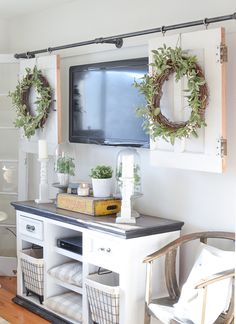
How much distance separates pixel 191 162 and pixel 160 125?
0.30 meters

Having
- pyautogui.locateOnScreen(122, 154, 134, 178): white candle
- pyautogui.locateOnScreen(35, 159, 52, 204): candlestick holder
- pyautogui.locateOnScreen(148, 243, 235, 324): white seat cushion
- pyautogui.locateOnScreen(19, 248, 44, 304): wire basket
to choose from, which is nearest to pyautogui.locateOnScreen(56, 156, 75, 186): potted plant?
pyautogui.locateOnScreen(35, 159, 52, 204): candlestick holder

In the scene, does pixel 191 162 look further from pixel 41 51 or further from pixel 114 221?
pixel 41 51

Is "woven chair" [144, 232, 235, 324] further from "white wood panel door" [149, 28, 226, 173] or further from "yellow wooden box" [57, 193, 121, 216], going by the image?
"yellow wooden box" [57, 193, 121, 216]

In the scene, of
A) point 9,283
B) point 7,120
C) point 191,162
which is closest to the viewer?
point 191,162

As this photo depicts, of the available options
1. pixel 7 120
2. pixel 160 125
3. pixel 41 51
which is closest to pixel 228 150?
pixel 160 125

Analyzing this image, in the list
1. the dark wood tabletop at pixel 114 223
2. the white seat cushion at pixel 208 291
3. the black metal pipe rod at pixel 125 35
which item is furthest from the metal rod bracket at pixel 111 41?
the white seat cushion at pixel 208 291

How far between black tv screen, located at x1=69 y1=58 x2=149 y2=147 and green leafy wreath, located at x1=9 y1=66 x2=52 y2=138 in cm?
21

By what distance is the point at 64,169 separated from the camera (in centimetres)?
409

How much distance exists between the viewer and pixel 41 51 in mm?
4367

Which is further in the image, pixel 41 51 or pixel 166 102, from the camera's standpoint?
pixel 41 51

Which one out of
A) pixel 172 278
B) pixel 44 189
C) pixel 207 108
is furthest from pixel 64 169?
pixel 207 108

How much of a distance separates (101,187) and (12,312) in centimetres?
121

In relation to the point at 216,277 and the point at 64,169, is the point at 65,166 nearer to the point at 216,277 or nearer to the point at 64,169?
the point at 64,169

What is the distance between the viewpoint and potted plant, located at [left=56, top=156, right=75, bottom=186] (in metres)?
4.07
